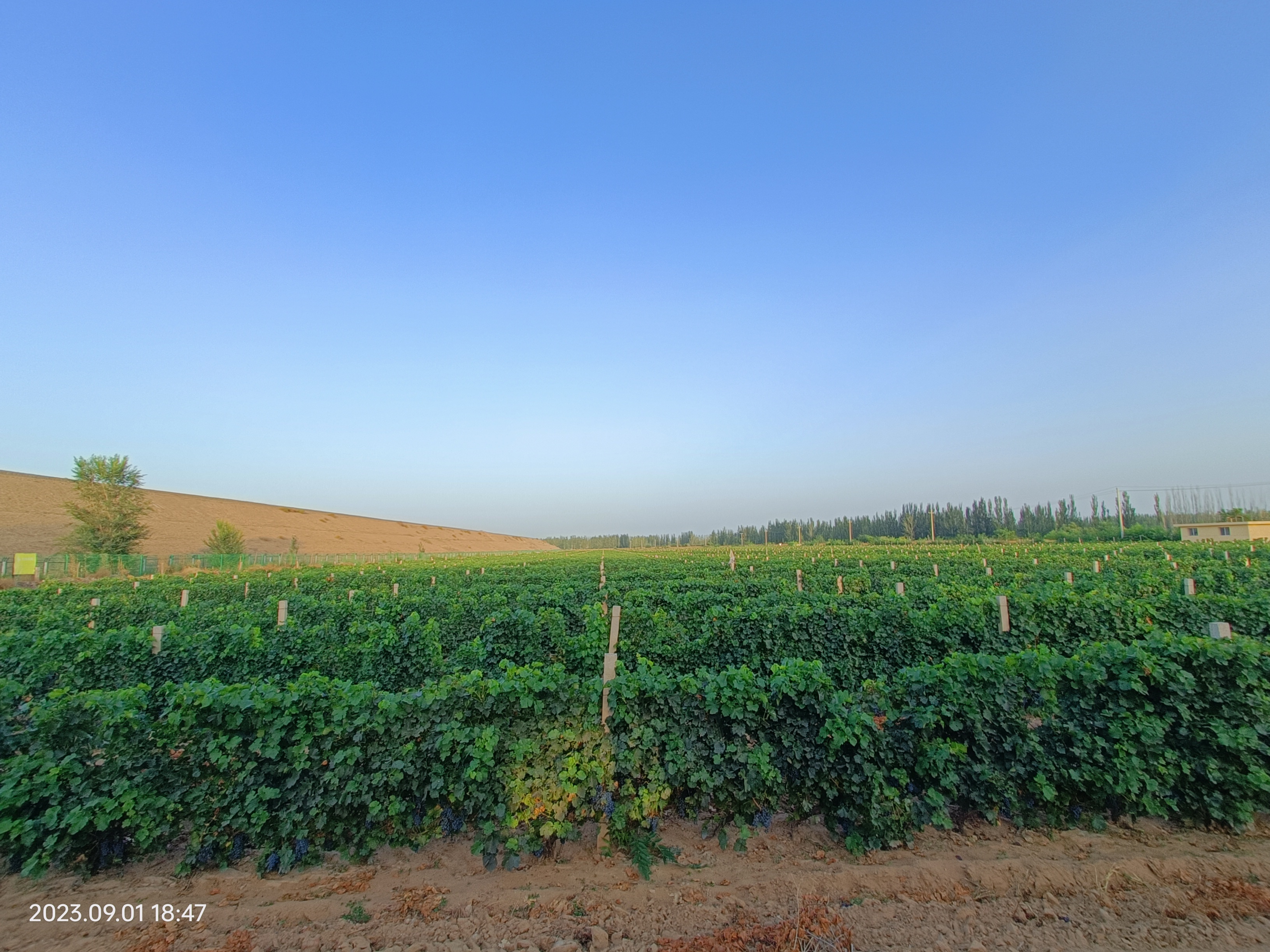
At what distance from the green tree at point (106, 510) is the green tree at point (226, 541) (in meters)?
6.49

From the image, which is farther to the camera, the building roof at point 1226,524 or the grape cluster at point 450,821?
the building roof at point 1226,524

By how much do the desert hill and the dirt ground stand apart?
217 ft

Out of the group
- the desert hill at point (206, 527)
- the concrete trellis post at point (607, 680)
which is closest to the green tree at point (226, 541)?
the desert hill at point (206, 527)

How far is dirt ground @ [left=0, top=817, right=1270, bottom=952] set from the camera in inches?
148

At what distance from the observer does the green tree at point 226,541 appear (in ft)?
190

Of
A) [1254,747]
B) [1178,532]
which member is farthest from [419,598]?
[1178,532]

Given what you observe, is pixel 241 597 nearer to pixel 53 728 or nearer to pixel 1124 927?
pixel 53 728

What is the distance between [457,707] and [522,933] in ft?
5.89

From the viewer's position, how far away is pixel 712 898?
4.22 metres

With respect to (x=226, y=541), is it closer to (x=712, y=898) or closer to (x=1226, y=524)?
(x=712, y=898)

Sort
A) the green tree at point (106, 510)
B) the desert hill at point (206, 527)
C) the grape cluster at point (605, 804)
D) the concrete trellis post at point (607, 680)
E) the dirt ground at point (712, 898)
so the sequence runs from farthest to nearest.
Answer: the desert hill at point (206, 527) → the green tree at point (106, 510) → the concrete trellis post at point (607, 680) → the grape cluster at point (605, 804) → the dirt ground at point (712, 898)

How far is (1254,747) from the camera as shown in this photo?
4.77 m

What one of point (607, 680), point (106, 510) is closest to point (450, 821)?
point (607, 680)

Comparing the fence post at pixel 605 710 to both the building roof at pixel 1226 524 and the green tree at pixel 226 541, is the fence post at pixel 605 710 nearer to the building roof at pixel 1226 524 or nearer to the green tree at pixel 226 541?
the green tree at pixel 226 541
